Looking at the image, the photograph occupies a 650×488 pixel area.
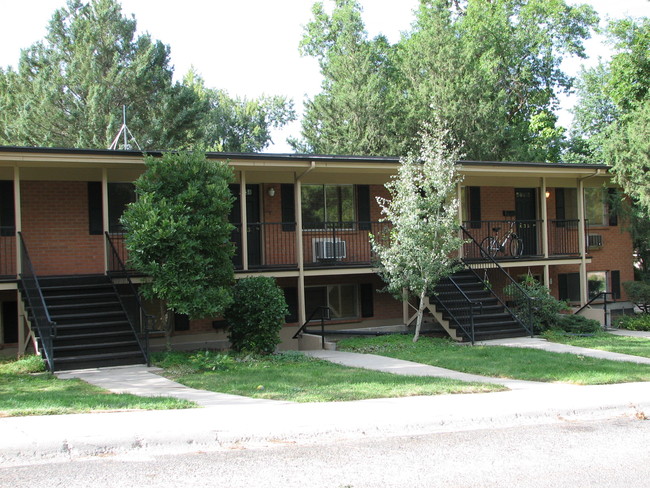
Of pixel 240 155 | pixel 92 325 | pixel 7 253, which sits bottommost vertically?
pixel 92 325

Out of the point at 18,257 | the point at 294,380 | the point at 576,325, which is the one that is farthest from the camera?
the point at 576,325

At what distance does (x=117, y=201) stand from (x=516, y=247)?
36.8 feet

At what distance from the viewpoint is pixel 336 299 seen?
19.1 meters

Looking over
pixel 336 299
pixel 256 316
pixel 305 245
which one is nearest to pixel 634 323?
pixel 336 299

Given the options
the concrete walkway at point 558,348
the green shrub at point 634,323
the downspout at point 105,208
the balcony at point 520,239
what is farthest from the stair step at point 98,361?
the green shrub at point 634,323

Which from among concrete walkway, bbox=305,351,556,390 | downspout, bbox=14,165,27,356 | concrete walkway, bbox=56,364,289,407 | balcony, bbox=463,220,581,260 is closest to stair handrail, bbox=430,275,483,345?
balcony, bbox=463,220,581,260

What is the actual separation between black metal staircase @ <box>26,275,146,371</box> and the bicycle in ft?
34.5

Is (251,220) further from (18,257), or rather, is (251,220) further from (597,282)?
(597,282)

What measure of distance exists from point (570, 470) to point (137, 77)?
30652 mm

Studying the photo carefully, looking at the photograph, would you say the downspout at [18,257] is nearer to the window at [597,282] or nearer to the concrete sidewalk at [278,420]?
the concrete sidewalk at [278,420]

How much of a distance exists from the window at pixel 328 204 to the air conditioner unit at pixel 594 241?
27.7 ft

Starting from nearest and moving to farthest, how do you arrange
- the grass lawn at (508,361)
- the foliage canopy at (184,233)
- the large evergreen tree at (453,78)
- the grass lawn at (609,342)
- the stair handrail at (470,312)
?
the grass lawn at (508,361) < the foliage canopy at (184,233) < the grass lawn at (609,342) < the stair handrail at (470,312) < the large evergreen tree at (453,78)

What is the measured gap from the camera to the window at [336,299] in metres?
18.8

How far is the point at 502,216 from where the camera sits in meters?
20.9
